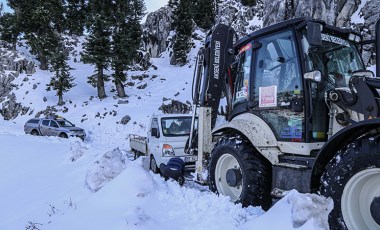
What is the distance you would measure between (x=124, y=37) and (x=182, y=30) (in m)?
11.6

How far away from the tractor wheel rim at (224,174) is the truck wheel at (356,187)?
7.78 ft

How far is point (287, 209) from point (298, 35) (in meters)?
2.48

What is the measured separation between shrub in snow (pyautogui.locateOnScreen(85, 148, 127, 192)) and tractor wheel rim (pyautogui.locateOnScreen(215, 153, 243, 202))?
9.34ft

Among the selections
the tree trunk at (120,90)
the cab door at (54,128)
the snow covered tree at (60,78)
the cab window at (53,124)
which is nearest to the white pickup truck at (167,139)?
the cab door at (54,128)

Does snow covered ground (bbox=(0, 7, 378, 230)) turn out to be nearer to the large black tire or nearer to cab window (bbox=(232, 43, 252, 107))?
cab window (bbox=(232, 43, 252, 107))

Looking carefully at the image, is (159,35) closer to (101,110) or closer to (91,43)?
(91,43)

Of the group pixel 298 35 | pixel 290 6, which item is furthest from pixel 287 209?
pixel 290 6

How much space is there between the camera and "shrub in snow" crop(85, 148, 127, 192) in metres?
7.77

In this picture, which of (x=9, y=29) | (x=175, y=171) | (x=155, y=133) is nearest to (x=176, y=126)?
(x=155, y=133)

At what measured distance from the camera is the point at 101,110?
103ft

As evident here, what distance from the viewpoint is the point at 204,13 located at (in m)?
50.9

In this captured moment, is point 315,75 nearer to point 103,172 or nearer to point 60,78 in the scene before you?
point 103,172

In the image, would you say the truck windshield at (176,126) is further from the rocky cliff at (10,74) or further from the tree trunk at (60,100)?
the rocky cliff at (10,74)

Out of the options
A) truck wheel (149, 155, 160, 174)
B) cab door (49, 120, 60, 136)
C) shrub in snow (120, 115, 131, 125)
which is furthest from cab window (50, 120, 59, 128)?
truck wheel (149, 155, 160, 174)
